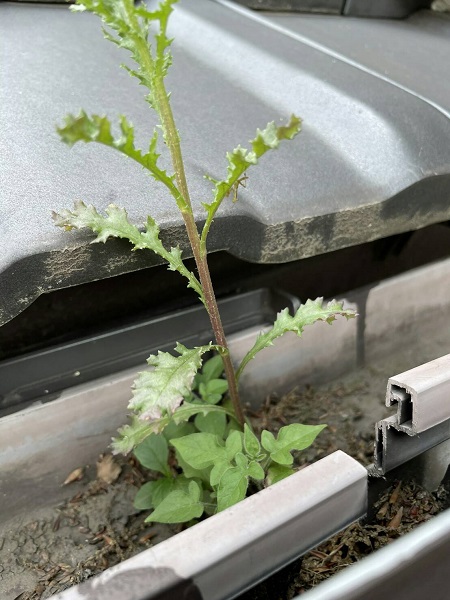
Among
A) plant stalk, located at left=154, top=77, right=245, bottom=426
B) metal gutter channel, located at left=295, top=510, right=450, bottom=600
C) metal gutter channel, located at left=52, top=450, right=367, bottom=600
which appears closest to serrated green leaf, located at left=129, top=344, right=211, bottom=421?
plant stalk, located at left=154, top=77, right=245, bottom=426

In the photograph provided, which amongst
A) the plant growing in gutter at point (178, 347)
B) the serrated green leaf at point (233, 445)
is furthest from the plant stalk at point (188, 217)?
the serrated green leaf at point (233, 445)

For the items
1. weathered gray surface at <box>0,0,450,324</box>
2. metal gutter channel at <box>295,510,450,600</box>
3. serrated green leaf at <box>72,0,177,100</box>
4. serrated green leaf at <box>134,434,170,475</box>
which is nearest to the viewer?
metal gutter channel at <box>295,510,450,600</box>

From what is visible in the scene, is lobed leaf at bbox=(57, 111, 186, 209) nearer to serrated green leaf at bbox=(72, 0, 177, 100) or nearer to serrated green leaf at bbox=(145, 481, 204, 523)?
serrated green leaf at bbox=(72, 0, 177, 100)

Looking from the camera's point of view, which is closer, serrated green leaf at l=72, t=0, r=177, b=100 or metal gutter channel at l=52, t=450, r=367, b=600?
metal gutter channel at l=52, t=450, r=367, b=600

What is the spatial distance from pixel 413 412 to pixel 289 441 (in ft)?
0.85

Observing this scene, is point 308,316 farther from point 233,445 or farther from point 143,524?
point 143,524

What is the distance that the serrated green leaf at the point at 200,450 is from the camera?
1.03m

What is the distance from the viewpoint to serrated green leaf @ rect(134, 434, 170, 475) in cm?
118

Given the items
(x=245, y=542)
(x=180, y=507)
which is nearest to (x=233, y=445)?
(x=180, y=507)

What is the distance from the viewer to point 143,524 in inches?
46.8

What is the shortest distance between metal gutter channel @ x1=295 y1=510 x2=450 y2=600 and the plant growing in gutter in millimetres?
336

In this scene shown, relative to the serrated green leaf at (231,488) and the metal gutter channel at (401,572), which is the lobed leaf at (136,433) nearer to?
the serrated green leaf at (231,488)

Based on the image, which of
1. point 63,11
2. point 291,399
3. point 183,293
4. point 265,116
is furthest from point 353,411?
point 63,11

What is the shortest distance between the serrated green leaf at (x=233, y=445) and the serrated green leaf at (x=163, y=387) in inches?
6.2
